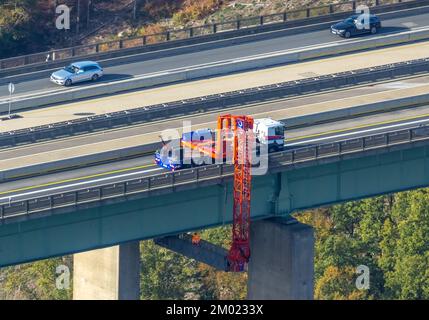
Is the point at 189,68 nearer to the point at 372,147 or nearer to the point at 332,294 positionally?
the point at 332,294

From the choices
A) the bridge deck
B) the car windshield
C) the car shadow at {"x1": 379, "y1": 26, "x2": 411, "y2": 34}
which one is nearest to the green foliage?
the car windshield

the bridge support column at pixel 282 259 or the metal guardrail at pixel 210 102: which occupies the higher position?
the metal guardrail at pixel 210 102

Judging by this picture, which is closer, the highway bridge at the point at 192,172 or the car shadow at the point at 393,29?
the highway bridge at the point at 192,172

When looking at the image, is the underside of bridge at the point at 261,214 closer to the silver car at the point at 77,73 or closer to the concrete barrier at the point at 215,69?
the concrete barrier at the point at 215,69

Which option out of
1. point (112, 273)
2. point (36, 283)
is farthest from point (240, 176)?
point (36, 283)

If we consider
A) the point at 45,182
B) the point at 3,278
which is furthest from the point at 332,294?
the point at 45,182

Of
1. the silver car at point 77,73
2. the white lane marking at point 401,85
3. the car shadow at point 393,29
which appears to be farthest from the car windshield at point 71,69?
the car shadow at point 393,29

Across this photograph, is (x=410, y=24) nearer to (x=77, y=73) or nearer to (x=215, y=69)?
(x=215, y=69)

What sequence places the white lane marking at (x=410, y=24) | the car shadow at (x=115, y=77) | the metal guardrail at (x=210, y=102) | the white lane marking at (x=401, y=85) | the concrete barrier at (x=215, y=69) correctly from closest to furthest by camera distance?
1. the metal guardrail at (x=210, y=102)
2. the white lane marking at (x=401, y=85)
3. the concrete barrier at (x=215, y=69)
4. the car shadow at (x=115, y=77)
5. the white lane marking at (x=410, y=24)
